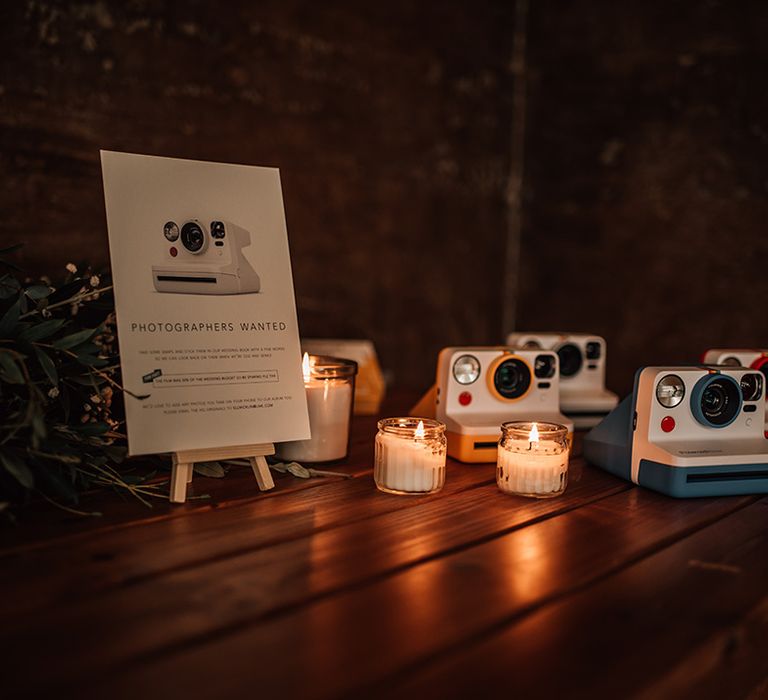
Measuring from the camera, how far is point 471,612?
772mm

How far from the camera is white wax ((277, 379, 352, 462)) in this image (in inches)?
49.8

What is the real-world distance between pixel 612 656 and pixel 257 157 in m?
1.92

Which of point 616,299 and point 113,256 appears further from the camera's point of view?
point 616,299

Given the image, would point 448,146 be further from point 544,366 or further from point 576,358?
point 544,366

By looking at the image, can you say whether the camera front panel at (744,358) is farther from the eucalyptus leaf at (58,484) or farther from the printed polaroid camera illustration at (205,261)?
the eucalyptus leaf at (58,484)

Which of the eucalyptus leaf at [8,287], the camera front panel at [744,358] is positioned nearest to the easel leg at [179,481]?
the eucalyptus leaf at [8,287]

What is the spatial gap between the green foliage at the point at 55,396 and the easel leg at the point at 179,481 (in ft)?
0.16

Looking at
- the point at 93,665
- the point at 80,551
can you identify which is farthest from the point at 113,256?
the point at 93,665

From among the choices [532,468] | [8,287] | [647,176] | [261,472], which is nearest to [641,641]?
[532,468]

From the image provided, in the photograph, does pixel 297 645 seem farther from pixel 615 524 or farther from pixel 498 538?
pixel 615 524

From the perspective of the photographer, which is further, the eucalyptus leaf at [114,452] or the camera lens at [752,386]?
the camera lens at [752,386]

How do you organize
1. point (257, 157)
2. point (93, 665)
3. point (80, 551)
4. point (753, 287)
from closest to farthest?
point (93, 665) → point (80, 551) → point (257, 157) → point (753, 287)

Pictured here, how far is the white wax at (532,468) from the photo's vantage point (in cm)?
118

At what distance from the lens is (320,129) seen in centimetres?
248
